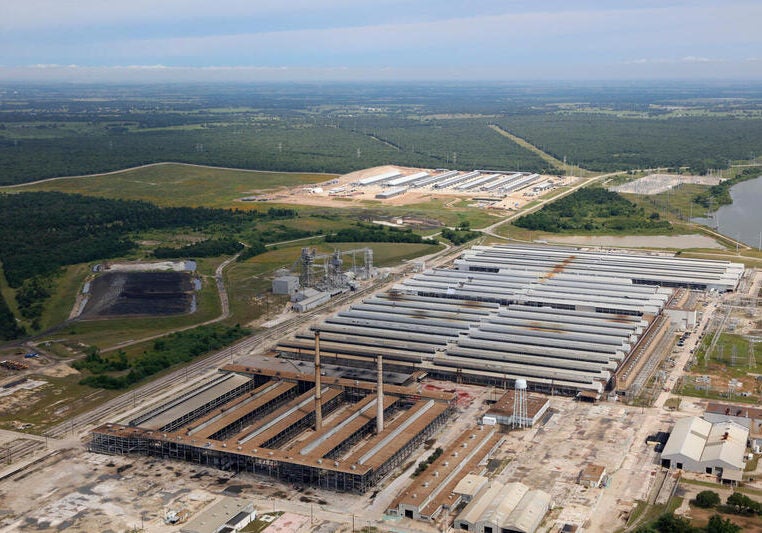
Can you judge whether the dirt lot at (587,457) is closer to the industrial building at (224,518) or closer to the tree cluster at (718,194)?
the industrial building at (224,518)

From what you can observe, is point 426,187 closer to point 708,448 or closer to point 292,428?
point 292,428

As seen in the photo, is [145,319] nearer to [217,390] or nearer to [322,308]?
[322,308]

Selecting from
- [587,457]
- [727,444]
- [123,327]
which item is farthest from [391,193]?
[727,444]

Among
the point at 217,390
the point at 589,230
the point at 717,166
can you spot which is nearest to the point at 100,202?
the point at 589,230

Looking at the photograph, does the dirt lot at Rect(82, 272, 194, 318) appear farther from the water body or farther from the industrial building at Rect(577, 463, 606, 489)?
the water body

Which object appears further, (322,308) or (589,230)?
(589,230)

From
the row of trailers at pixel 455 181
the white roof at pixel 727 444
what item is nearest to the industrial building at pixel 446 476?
the white roof at pixel 727 444
